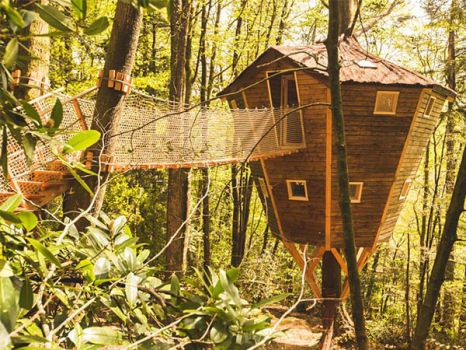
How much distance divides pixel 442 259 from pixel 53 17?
1.20m

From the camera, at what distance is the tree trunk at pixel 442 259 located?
1.25m

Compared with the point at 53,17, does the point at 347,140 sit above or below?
above

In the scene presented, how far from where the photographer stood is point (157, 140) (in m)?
5.40

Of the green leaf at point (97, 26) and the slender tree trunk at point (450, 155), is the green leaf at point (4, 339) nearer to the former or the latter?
the green leaf at point (97, 26)

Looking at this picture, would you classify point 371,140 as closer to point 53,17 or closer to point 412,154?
point 412,154

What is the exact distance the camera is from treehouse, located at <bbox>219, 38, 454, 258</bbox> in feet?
24.5

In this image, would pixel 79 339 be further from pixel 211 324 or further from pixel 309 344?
pixel 309 344

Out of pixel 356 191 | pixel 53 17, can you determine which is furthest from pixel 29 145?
pixel 356 191

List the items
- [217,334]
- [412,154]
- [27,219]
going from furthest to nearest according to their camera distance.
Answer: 1. [412,154]
2. [217,334]
3. [27,219]

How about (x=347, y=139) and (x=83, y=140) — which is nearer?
(x=83, y=140)

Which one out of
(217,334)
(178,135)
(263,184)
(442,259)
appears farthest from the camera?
(263,184)

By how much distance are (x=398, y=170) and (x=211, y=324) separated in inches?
299

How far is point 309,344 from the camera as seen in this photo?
11219 millimetres

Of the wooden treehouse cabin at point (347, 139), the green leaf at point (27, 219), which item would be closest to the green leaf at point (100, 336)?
the green leaf at point (27, 219)
